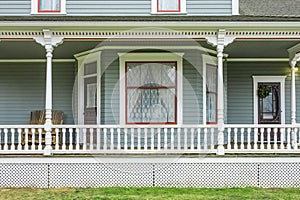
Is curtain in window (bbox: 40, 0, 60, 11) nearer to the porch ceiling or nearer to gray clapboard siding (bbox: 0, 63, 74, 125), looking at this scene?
the porch ceiling

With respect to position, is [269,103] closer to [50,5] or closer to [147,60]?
[147,60]

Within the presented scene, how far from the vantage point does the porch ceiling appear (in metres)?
9.58

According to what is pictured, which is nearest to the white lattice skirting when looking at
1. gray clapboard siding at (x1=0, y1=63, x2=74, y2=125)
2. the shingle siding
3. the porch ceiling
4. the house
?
the house

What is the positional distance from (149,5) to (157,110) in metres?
2.69

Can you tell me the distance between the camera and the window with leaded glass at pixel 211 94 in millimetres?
10430

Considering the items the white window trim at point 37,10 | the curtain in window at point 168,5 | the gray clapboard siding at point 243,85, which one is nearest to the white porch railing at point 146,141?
the gray clapboard siding at point 243,85

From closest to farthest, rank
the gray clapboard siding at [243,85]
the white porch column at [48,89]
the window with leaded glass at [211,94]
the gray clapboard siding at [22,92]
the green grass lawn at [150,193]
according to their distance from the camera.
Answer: the green grass lawn at [150,193] < the white porch column at [48,89] < the window with leaded glass at [211,94] < the gray clapboard siding at [22,92] < the gray clapboard siding at [243,85]

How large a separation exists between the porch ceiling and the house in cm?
3

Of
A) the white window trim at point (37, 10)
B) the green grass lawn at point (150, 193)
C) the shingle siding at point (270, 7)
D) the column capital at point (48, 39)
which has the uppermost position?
the shingle siding at point (270, 7)

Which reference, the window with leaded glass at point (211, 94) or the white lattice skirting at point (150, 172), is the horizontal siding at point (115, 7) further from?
the white lattice skirting at point (150, 172)

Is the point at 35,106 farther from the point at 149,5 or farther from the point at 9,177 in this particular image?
the point at 149,5

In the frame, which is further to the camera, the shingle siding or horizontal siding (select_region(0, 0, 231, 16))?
the shingle siding

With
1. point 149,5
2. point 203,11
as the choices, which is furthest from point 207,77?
point 149,5

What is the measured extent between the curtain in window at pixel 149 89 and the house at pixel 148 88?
24mm
